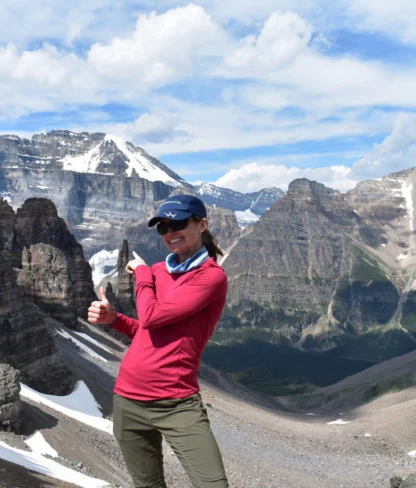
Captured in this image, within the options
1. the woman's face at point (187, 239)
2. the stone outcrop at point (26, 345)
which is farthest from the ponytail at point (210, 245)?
the stone outcrop at point (26, 345)

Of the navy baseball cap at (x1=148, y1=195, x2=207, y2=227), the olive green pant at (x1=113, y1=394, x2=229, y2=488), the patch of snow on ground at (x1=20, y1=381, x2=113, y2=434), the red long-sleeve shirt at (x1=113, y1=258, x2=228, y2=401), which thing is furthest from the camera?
the patch of snow on ground at (x1=20, y1=381, x2=113, y2=434)

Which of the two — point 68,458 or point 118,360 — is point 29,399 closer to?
point 68,458

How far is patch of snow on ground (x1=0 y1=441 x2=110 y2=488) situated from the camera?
23812 millimetres

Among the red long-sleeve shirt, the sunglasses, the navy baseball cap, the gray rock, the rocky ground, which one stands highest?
the navy baseball cap

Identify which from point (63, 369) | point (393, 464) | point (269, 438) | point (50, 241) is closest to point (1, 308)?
point (63, 369)

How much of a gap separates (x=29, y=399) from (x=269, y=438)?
2860 centimetres

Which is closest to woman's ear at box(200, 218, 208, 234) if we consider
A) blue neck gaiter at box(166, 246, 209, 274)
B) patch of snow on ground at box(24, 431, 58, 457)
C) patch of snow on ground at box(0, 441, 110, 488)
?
blue neck gaiter at box(166, 246, 209, 274)

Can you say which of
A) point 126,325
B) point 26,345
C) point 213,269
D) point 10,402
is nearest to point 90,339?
point 26,345

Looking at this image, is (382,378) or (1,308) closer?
(1,308)

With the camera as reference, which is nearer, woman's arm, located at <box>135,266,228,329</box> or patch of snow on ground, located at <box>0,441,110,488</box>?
woman's arm, located at <box>135,266,228,329</box>

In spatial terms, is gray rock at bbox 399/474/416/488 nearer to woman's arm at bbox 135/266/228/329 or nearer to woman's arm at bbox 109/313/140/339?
woman's arm at bbox 109/313/140/339

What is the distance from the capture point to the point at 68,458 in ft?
99.9

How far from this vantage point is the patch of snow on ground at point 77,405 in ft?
136

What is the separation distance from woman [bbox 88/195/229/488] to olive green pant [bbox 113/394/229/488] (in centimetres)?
1
